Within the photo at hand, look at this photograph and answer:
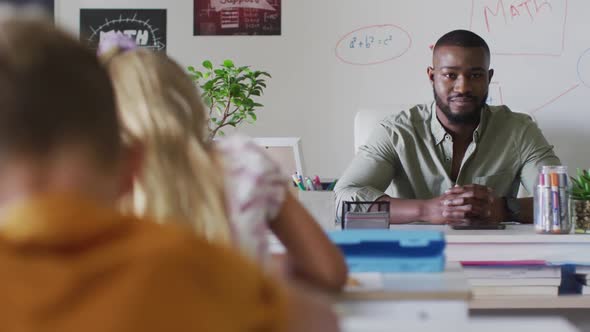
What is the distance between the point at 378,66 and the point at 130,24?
1108 mm

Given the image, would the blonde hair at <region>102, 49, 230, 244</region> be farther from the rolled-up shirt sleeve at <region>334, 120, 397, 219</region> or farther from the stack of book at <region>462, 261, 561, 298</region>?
the rolled-up shirt sleeve at <region>334, 120, 397, 219</region>

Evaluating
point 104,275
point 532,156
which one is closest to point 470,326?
point 104,275

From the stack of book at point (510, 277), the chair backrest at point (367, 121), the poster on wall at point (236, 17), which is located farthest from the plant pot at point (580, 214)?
the poster on wall at point (236, 17)

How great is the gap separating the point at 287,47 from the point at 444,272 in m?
2.46

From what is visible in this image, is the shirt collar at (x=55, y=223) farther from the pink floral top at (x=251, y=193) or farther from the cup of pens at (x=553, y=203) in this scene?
the cup of pens at (x=553, y=203)

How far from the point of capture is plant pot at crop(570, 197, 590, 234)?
6.73 ft

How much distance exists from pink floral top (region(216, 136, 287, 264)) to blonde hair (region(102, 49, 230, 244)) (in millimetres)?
38

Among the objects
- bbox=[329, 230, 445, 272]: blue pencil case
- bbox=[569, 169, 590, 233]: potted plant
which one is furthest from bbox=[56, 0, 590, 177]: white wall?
bbox=[329, 230, 445, 272]: blue pencil case

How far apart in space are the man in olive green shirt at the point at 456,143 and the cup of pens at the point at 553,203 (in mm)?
748

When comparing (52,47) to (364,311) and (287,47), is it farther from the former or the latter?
(287,47)

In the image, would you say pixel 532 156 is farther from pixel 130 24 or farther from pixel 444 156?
pixel 130 24

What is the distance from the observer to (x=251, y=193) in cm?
113

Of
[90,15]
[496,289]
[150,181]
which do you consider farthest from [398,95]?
[150,181]

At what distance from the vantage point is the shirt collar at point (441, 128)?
113 inches
